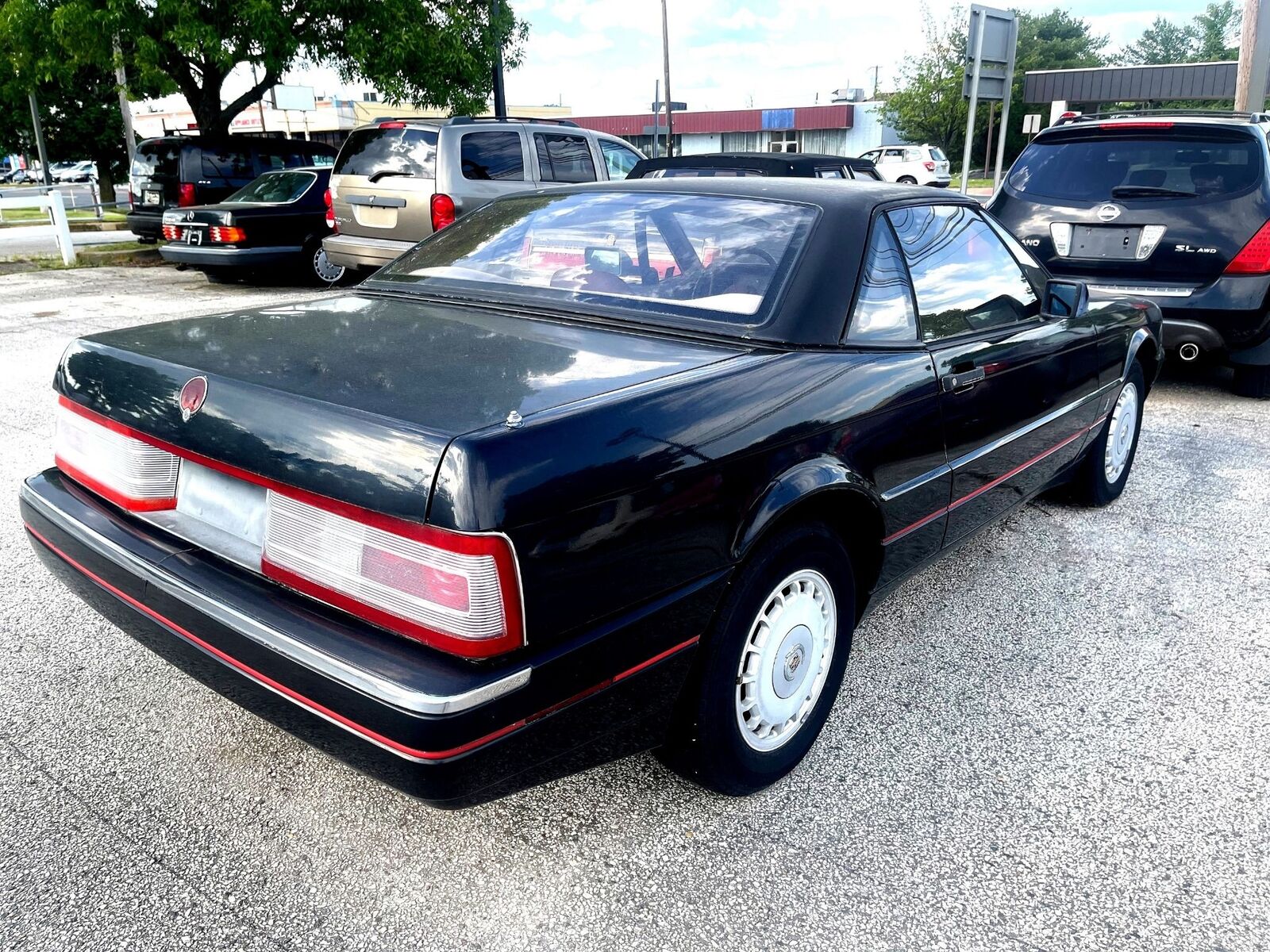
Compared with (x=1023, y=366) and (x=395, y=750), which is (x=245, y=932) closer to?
(x=395, y=750)

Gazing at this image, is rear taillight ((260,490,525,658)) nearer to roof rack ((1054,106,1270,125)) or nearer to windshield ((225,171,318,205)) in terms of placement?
roof rack ((1054,106,1270,125))

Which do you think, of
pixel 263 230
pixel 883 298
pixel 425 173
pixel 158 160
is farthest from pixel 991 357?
pixel 158 160

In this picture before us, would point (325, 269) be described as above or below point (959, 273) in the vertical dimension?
below

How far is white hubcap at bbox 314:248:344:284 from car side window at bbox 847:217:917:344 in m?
10.2

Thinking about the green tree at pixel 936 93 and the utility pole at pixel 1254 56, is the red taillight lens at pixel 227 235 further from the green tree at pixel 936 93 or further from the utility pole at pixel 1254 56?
the green tree at pixel 936 93

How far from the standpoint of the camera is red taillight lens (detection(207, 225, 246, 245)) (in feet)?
37.3

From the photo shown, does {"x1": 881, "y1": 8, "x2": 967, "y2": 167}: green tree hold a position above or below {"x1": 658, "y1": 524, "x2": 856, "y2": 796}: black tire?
above

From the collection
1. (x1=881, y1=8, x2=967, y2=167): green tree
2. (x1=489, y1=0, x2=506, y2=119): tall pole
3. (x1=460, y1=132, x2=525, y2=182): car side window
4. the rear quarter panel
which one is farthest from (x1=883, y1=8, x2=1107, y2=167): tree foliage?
the rear quarter panel

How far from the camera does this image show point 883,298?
2727 millimetres

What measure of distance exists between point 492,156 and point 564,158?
93 cm

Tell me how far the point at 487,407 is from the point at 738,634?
2.63 feet

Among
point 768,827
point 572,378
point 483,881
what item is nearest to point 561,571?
point 572,378

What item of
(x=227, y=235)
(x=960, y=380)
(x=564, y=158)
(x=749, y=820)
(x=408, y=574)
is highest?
(x=564, y=158)

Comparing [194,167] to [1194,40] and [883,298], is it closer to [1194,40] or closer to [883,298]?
[883,298]
